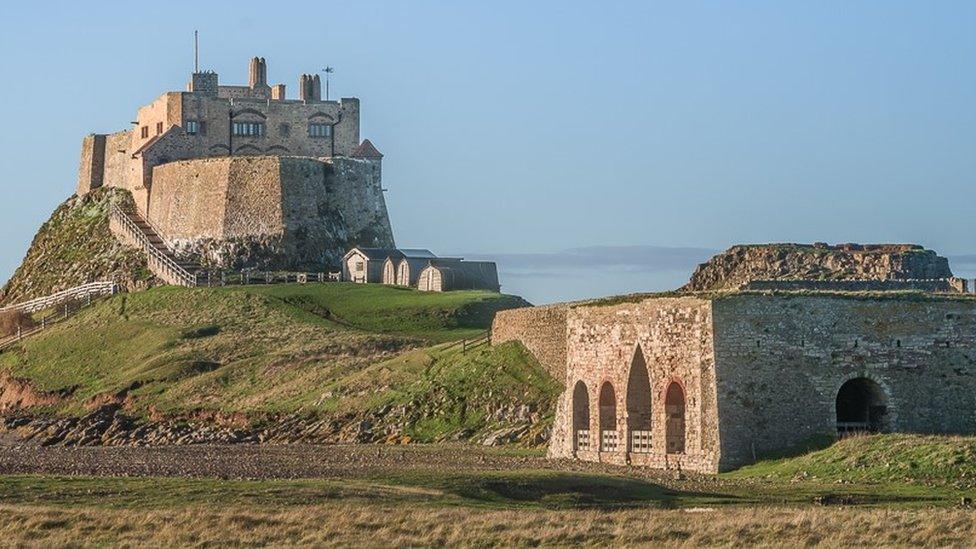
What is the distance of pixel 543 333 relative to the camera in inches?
2657

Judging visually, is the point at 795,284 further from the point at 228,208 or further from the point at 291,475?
the point at 228,208

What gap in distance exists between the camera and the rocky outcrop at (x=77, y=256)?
4562 inches

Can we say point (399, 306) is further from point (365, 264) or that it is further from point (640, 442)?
point (640, 442)

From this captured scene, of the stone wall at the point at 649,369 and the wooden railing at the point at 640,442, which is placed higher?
the stone wall at the point at 649,369

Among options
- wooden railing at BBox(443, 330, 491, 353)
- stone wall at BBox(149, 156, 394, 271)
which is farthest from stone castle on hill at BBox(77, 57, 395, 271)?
wooden railing at BBox(443, 330, 491, 353)

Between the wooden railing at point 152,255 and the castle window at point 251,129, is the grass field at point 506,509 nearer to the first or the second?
the wooden railing at point 152,255

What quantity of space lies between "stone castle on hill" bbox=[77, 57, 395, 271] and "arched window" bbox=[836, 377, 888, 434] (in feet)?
221

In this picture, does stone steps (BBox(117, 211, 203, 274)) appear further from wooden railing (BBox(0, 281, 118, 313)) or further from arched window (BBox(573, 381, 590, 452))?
arched window (BBox(573, 381, 590, 452))

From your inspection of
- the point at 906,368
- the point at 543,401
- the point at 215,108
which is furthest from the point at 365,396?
the point at 215,108

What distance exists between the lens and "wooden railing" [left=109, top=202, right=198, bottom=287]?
4291 inches

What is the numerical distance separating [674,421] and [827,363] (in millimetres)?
4141

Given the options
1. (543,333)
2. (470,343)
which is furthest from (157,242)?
(543,333)

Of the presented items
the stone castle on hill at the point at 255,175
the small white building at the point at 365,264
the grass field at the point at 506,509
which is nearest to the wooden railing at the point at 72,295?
the stone castle on hill at the point at 255,175

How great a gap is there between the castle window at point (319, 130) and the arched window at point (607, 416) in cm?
7515
